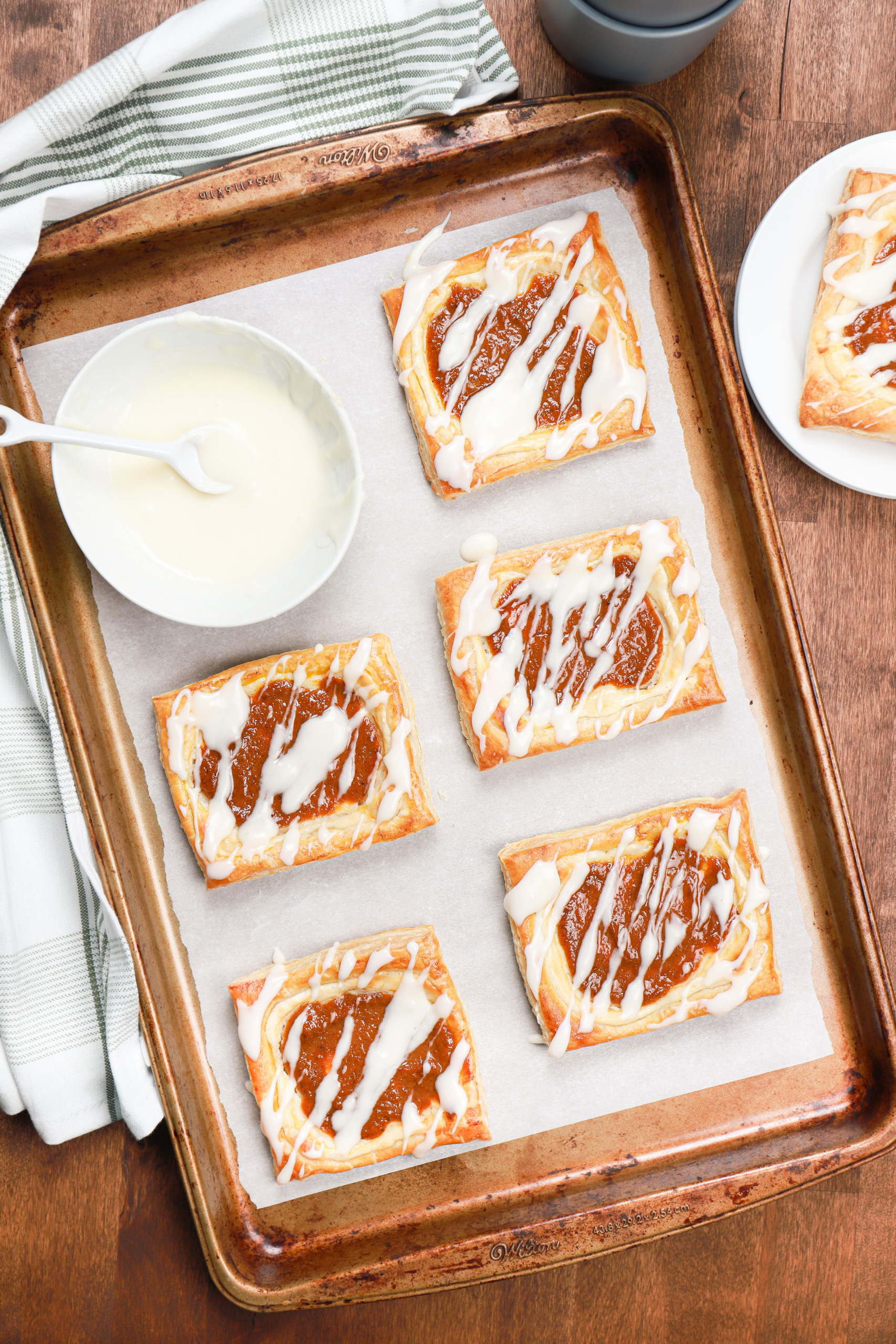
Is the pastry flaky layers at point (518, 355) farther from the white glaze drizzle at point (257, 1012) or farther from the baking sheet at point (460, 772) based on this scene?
the white glaze drizzle at point (257, 1012)

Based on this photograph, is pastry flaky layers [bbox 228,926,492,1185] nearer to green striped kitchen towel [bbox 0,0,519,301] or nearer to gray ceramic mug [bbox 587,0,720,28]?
green striped kitchen towel [bbox 0,0,519,301]

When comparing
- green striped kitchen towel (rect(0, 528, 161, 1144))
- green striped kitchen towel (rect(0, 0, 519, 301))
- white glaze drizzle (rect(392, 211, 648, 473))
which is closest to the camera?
green striped kitchen towel (rect(0, 0, 519, 301))

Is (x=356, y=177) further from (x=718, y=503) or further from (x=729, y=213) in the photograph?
(x=718, y=503)

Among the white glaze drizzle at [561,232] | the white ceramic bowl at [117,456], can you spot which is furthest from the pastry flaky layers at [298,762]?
the white glaze drizzle at [561,232]

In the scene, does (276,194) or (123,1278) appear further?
(123,1278)

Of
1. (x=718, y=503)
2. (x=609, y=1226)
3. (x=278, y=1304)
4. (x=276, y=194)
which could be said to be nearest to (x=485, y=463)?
(x=718, y=503)

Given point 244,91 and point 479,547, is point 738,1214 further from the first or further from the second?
point 244,91

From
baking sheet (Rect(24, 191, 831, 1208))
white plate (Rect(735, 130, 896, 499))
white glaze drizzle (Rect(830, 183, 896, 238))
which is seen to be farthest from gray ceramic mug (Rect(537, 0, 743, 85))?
Result: white glaze drizzle (Rect(830, 183, 896, 238))
